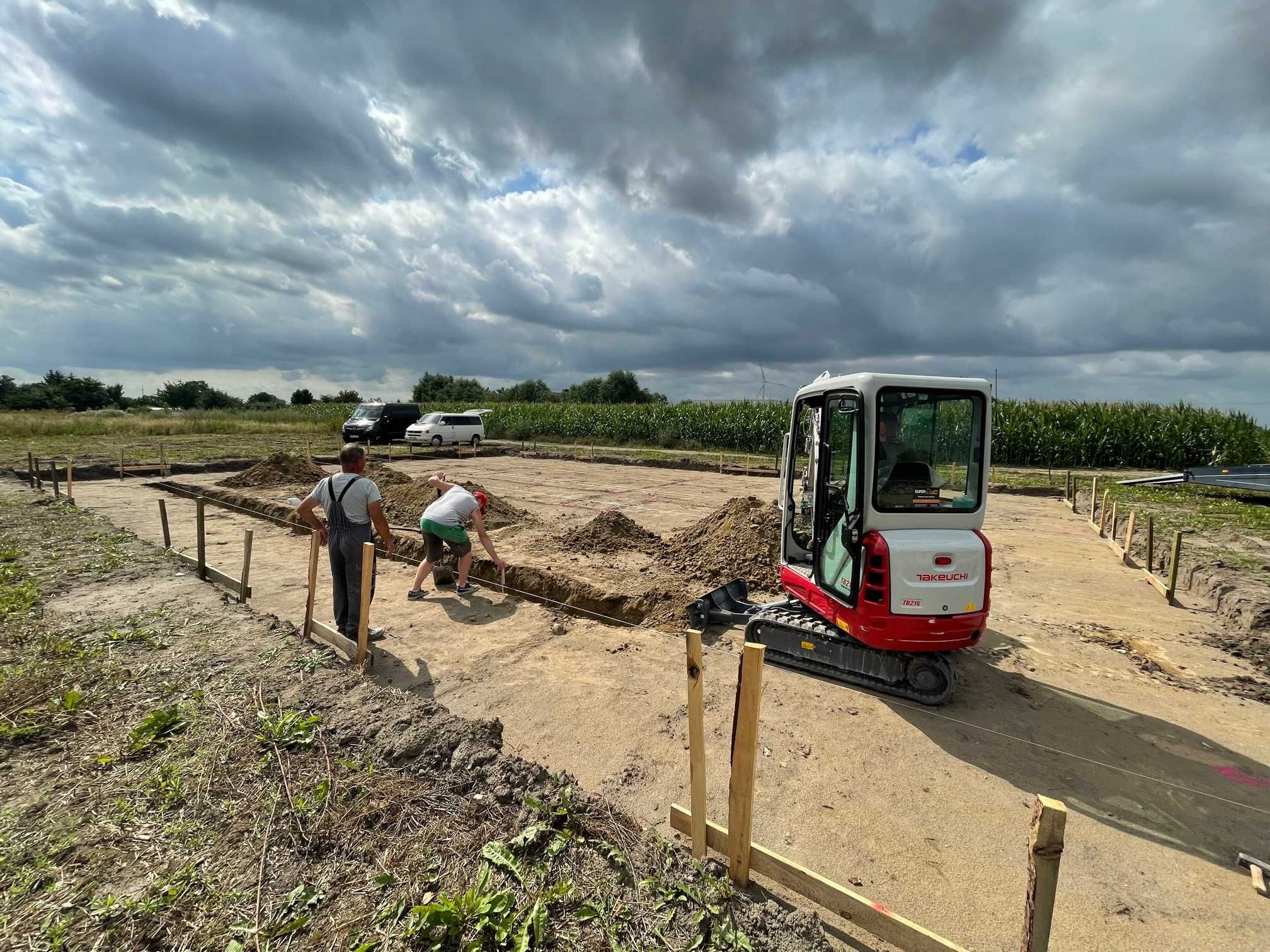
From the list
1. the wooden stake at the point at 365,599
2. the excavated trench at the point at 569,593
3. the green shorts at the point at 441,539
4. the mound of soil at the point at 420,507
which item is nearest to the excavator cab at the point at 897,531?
the excavated trench at the point at 569,593

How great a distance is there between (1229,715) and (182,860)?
691cm

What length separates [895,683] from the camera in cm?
470

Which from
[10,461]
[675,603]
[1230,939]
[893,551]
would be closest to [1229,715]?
[1230,939]

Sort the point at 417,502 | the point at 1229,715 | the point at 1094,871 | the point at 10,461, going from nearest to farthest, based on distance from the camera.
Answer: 1. the point at 1094,871
2. the point at 1229,715
3. the point at 417,502
4. the point at 10,461

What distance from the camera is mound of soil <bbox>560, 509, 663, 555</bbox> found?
29.8 ft

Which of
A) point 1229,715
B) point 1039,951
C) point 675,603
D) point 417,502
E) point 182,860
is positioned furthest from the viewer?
point 417,502

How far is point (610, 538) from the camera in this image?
926 cm

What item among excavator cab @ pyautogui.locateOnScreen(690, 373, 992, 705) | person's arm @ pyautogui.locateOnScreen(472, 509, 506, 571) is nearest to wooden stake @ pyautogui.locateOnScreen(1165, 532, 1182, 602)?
excavator cab @ pyautogui.locateOnScreen(690, 373, 992, 705)

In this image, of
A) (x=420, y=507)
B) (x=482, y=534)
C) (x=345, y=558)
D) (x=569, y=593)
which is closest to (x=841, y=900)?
(x=345, y=558)

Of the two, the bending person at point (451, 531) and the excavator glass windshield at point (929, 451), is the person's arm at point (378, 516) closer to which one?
the bending person at point (451, 531)

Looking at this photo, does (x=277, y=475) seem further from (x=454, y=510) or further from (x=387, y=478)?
(x=454, y=510)

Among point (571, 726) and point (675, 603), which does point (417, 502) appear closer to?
point (675, 603)

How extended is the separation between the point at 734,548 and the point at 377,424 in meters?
24.7

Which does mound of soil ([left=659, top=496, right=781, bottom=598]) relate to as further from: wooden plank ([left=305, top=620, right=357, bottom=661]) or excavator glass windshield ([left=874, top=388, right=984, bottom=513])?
wooden plank ([left=305, top=620, right=357, bottom=661])
